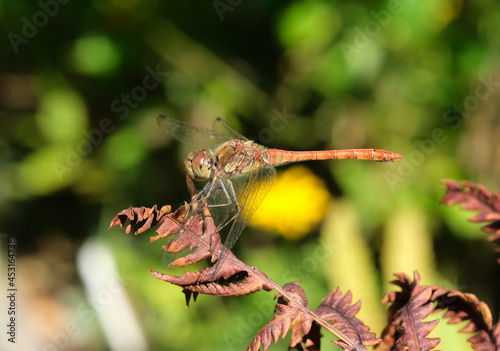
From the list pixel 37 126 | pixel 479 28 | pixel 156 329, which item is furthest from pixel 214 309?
pixel 479 28

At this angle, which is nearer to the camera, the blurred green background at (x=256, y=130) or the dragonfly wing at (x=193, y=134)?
the dragonfly wing at (x=193, y=134)

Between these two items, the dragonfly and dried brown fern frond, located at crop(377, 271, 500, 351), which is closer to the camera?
dried brown fern frond, located at crop(377, 271, 500, 351)

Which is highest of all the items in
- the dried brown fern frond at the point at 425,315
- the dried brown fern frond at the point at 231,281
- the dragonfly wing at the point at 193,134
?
the dried brown fern frond at the point at 425,315

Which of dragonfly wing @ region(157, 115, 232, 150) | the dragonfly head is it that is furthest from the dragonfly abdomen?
the dragonfly head

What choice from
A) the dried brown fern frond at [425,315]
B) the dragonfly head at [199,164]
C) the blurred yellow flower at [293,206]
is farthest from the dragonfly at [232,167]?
the blurred yellow flower at [293,206]

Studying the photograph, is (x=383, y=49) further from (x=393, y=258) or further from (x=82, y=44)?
(x=82, y=44)

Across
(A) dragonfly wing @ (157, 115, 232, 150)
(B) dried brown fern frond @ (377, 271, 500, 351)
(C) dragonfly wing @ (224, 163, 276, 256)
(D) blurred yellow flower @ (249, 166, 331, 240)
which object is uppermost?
(B) dried brown fern frond @ (377, 271, 500, 351)

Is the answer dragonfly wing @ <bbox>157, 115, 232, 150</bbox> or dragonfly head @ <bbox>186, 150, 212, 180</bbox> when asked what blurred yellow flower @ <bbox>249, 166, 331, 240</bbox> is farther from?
dragonfly head @ <bbox>186, 150, 212, 180</bbox>

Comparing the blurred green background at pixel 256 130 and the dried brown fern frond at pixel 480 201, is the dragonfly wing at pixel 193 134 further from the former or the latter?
the dried brown fern frond at pixel 480 201
